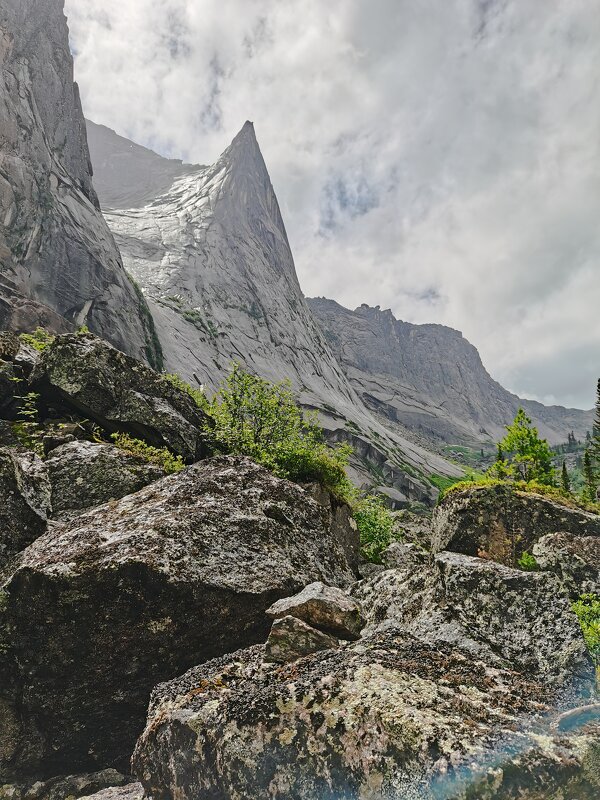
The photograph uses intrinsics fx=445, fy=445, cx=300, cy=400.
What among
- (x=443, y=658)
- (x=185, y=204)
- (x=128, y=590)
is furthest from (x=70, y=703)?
(x=185, y=204)

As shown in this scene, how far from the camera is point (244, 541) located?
30.3 feet

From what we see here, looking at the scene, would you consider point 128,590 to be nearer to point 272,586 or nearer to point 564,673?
point 272,586

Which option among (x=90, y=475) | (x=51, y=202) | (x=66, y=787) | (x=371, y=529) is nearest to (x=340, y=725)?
(x=66, y=787)

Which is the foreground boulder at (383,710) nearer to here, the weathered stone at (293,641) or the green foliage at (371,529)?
the weathered stone at (293,641)

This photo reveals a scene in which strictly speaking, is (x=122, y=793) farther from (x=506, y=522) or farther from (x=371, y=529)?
(x=371, y=529)

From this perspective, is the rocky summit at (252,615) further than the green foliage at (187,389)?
No

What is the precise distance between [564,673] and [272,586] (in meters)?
4.89

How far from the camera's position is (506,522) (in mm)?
13875

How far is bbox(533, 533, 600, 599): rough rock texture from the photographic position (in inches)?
378

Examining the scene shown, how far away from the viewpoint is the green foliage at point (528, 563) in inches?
451

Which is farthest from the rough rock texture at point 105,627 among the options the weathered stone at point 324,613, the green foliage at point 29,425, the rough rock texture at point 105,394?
the rough rock texture at point 105,394

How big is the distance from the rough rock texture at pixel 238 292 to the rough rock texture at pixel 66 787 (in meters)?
86.0

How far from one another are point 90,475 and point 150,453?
2.04 meters

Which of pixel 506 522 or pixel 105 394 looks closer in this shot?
pixel 506 522
